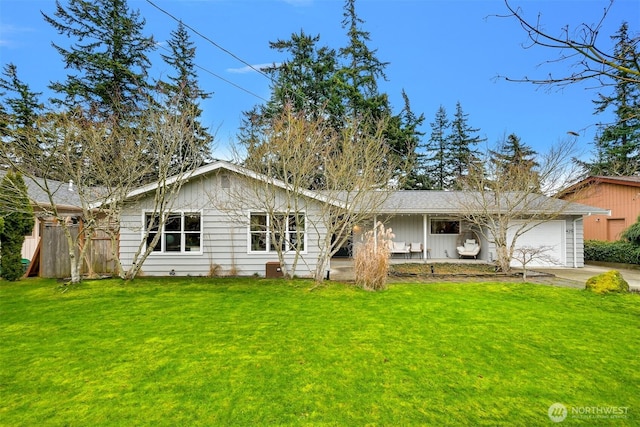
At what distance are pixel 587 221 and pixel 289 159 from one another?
18.1m

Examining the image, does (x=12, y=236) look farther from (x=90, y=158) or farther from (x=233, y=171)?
(x=233, y=171)

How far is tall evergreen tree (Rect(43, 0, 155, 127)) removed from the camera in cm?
2072

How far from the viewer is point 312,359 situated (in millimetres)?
3980

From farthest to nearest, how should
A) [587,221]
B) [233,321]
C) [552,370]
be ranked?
[587,221] → [233,321] → [552,370]

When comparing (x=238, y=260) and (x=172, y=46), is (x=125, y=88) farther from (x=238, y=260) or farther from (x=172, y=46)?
(x=238, y=260)

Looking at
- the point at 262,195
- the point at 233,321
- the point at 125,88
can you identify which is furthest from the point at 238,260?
the point at 125,88

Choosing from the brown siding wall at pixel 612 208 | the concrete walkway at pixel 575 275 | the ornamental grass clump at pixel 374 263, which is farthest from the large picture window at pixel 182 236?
the brown siding wall at pixel 612 208

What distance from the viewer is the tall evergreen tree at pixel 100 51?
20.7 metres

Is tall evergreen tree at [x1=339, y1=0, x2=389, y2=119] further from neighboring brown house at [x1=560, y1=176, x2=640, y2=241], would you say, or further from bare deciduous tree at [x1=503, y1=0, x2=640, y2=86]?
bare deciduous tree at [x1=503, y1=0, x2=640, y2=86]

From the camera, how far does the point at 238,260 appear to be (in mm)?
10141

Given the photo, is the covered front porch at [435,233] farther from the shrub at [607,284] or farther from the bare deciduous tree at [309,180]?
the shrub at [607,284]

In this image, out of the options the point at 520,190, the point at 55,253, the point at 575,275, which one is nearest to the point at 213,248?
the point at 55,253

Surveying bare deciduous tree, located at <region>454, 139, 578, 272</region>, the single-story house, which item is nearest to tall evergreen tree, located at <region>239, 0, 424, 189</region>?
bare deciduous tree, located at <region>454, 139, 578, 272</region>

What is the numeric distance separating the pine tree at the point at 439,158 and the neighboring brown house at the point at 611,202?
1265cm
